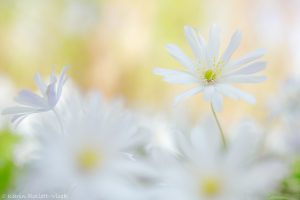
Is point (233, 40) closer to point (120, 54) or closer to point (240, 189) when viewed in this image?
point (240, 189)

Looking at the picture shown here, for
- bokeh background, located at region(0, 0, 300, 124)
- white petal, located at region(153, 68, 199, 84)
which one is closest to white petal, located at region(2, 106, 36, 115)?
white petal, located at region(153, 68, 199, 84)

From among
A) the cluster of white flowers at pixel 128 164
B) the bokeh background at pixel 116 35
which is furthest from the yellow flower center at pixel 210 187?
the bokeh background at pixel 116 35

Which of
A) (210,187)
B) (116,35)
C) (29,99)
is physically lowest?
(210,187)

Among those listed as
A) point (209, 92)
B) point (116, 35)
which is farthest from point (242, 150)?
point (116, 35)

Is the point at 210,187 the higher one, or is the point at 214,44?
the point at 214,44

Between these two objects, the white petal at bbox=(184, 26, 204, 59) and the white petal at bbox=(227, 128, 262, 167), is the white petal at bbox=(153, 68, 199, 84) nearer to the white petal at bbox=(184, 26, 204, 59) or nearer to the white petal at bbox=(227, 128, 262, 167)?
the white petal at bbox=(184, 26, 204, 59)

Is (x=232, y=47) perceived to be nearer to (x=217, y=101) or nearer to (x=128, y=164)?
(x=217, y=101)
